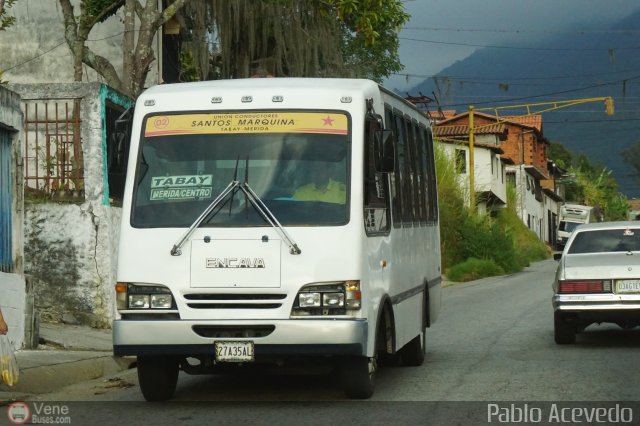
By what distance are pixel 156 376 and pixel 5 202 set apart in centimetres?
480

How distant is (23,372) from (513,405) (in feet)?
15.7

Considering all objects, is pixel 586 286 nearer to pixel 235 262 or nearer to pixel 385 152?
pixel 385 152

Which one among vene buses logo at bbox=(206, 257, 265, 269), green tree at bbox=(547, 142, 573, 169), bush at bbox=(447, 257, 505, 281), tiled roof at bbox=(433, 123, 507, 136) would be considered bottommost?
bush at bbox=(447, 257, 505, 281)

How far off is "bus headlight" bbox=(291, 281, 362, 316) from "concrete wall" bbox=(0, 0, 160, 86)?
60.3 ft

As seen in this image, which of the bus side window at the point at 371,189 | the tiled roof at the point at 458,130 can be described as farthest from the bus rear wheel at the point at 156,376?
the tiled roof at the point at 458,130

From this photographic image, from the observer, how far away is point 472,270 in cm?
3853

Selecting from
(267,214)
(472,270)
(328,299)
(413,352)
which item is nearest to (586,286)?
(413,352)

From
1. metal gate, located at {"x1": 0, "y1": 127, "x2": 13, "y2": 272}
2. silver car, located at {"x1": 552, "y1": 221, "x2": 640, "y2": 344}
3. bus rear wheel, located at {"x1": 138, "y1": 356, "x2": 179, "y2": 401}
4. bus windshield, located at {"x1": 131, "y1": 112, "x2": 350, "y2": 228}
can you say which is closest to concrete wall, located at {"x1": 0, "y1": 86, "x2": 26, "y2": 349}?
metal gate, located at {"x1": 0, "y1": 127, "x2": 13, "y2": 272}

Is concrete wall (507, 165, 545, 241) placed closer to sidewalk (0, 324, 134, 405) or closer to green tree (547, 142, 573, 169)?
green tree (547, 142, 573, 169)

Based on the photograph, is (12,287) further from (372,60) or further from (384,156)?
(372,60)

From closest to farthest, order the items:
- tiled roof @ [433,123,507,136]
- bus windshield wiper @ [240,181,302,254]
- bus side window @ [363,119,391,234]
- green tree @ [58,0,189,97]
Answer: bus windshield wiper @ [240,181,302,254], bus side window @ [363,119,391,234], green tree @ [58,0,189,97], tiled roof @ [433,123,507,136]

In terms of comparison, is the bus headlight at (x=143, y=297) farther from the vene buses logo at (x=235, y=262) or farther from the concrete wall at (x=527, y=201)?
the concrete wall at (x=527, y=201)

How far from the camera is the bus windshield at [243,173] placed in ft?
32.3

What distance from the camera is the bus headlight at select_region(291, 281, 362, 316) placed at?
372 inches
